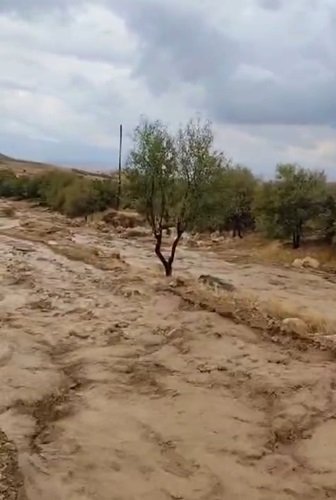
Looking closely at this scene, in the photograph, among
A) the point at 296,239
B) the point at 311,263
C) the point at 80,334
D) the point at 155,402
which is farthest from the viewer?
the point at 296,239

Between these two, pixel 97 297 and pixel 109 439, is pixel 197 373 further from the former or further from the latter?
pixel 97 297

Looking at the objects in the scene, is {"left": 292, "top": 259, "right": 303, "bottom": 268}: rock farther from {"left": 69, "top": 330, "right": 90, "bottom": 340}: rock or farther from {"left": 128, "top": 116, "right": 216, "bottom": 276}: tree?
{"left": 69, "top": 330, "right": 90, "bottom": 340}: rock

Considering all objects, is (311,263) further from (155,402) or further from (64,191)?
(64,191)

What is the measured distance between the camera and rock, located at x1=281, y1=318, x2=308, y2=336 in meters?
19.2

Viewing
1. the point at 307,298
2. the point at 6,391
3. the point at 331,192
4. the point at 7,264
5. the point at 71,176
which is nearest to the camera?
the point at 6,391

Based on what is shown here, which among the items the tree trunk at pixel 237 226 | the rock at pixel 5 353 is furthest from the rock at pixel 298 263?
the rock at pixel 5 353

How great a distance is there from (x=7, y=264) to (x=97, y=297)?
974 cm

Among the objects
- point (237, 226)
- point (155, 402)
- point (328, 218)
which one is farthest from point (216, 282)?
point (237, 226)

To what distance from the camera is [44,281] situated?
92.3 feet

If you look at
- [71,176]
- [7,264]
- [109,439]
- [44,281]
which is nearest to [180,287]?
[44,281]

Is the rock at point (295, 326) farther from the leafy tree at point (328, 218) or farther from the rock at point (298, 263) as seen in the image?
the leafy tree at point (328, 218)

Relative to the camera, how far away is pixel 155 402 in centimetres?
1350

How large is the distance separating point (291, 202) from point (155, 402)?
32.0 m

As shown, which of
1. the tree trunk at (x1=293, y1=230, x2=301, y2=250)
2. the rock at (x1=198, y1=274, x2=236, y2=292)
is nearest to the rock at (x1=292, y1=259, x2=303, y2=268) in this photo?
the tree trunk at (x1=293, y1=230, x2=301, y2=250)
